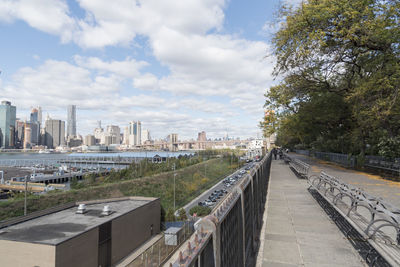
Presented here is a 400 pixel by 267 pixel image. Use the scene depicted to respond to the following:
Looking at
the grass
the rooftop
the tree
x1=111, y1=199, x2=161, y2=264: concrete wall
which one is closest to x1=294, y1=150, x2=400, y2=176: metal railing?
the tree

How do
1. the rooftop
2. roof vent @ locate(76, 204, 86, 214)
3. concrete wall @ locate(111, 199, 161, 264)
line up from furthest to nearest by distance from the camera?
roof vent @ locate(76, 204, 86, 214) < concrete wall @ locate(111, 199, 161, 264) < the rooftop

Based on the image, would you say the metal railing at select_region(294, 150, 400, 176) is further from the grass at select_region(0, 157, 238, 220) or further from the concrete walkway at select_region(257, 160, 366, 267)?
the grass at select_region(0, 157, 238, 220)

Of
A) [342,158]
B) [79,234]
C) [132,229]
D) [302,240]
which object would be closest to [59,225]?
[79,234]

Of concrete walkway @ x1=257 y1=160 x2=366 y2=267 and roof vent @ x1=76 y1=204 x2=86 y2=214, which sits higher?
concrete walkway @ x1=257 y1=160 x2=366 y2=267

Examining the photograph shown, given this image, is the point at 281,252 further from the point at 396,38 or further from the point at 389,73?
the point at 396,38

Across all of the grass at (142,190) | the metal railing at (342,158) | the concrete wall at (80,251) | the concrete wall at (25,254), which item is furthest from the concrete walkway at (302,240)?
the grass at (142,190)

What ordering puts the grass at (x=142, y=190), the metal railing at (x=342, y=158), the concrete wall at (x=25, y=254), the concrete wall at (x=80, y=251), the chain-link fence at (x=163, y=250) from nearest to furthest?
the concrete wall at (x=25, y=254) → the concrete wall at (x=80, y=251) → the metal railing at (x=342, y=158) → the chain-link fence at (x=163, y=250) → the grass at (x=142, y=190)

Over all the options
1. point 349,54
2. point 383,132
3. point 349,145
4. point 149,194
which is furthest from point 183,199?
point 349,54

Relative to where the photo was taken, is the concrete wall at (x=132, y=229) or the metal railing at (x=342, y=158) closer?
the metal railing at (x=342, y=158)

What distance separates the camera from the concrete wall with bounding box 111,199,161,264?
2627 cm

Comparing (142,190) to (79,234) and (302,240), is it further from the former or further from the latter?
(302,240)

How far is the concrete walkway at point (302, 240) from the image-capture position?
433 centimetres

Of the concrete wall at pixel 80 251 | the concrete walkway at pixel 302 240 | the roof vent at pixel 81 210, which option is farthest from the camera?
the roof vent at pixel 81 210

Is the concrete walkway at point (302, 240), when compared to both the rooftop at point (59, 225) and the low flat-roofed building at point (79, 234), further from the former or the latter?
the rooftop at point (59, 225)
